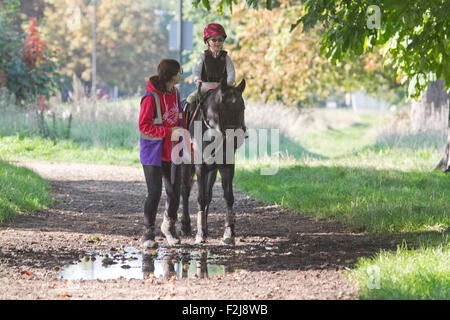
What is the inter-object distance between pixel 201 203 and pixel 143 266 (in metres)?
1.56

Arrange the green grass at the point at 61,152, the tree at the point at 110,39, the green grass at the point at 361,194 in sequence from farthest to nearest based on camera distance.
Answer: the tree at the point at 110,39, the green grass at the point at 61,152, the green grass at the point at 361,194

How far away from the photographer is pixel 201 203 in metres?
8.25

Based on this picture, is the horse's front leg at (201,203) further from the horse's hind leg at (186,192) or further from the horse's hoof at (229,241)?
the horse's hind leg at (186,192)

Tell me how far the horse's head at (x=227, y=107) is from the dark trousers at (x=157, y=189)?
725 mm

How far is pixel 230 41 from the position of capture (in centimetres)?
3606

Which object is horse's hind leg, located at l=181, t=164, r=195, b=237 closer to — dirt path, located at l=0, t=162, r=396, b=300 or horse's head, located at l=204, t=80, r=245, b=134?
dirt path, located at l=0, t=162, r=396, b=300

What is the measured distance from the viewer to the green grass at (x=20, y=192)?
31.8ft

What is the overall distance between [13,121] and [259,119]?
7646mm

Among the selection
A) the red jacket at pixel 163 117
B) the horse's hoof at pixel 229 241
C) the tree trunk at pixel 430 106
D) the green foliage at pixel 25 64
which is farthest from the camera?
the green foliage at pixel 25 64

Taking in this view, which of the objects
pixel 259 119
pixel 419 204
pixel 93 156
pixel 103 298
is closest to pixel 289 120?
pixel 259 119

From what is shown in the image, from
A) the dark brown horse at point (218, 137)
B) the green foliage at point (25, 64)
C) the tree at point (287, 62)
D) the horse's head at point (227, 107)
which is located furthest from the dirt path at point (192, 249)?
the tree at point (287, 62)

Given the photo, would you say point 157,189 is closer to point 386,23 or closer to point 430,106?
point 386,23

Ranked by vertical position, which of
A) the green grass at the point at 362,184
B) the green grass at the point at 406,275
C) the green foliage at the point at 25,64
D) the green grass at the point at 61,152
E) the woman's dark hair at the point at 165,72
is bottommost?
the green grass at the point at 61,152

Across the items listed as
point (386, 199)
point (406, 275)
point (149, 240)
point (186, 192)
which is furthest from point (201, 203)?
point (386, 199)
